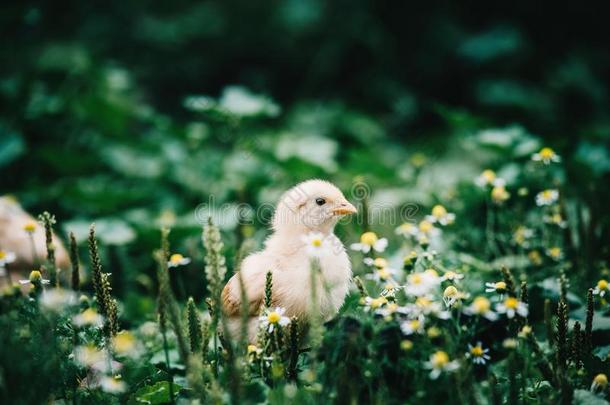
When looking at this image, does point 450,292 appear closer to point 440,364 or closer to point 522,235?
point 440,364

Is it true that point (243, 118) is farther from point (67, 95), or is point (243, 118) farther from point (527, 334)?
point (527, 334)

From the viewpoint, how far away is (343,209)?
8.58 ft

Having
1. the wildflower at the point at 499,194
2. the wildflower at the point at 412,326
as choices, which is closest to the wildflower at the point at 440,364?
the wildflower at the point at 412,326

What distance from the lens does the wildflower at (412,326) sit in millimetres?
1773

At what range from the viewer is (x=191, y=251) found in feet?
11.3

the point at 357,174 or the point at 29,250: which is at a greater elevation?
the point at 357,174

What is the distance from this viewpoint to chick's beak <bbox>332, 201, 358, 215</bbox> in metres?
2.61

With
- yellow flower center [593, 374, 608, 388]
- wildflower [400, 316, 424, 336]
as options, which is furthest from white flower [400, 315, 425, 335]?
yellow flower center [593, 374, 608, 388]

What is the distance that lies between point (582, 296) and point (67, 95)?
4188 mm

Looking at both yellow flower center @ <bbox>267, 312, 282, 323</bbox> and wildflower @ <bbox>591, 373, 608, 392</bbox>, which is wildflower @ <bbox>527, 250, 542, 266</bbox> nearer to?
wildflower @ <bbox>591, 373, 608, 392</bbox>

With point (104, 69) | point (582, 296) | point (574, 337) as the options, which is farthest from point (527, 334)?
point (104, 69)

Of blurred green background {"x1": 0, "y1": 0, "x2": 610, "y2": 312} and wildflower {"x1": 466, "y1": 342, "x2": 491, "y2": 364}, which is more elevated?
blurred green background {"x1": 0, "y1": 0, "x2": 610, "y2": 312}

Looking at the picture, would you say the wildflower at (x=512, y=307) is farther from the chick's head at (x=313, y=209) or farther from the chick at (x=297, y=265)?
the chick's head at (x=313, y=209)

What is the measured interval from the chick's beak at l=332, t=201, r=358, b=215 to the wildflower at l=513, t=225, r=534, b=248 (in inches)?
35.3
